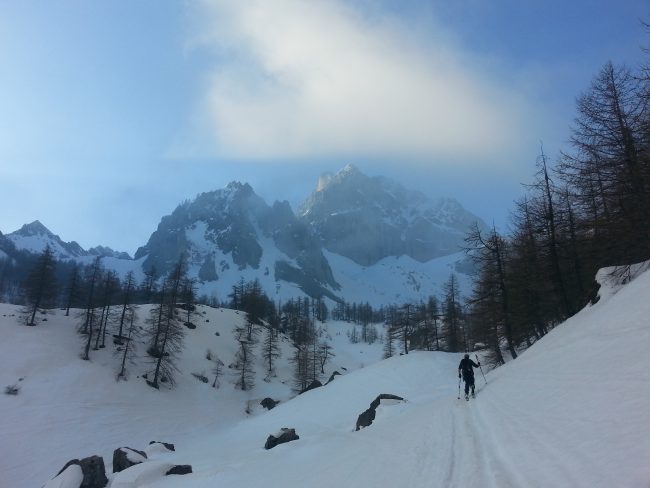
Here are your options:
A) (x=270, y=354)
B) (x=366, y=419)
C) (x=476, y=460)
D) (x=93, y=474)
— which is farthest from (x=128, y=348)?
(x=476, y=460)

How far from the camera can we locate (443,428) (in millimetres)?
12672

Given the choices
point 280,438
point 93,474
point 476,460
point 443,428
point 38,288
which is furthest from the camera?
point 38,288

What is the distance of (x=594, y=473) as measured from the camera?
5.77 metres

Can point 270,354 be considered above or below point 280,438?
above

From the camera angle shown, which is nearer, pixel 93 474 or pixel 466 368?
pixel 93 474

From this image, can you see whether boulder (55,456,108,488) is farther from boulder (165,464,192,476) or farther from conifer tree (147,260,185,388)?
conifer tree (147,260,185,388)

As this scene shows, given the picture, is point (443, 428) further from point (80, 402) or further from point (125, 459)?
point (80, 402)

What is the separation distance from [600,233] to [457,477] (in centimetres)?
1927

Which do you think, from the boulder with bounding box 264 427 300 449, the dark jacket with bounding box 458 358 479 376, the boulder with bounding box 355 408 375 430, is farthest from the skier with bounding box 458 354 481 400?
the boulder with bounding box 264 427 300 449

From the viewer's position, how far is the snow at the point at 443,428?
6.94 meters

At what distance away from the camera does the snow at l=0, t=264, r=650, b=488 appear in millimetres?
6938

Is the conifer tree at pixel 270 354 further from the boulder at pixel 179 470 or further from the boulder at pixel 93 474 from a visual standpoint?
the boulder at pixel 179 470

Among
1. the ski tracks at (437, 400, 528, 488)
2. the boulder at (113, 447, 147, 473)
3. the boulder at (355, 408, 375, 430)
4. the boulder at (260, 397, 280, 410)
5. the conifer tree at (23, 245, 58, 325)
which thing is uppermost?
the conifer tree at (23, 245, 58, 325)

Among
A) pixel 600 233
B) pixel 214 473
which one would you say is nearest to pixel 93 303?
pixel 214 473
